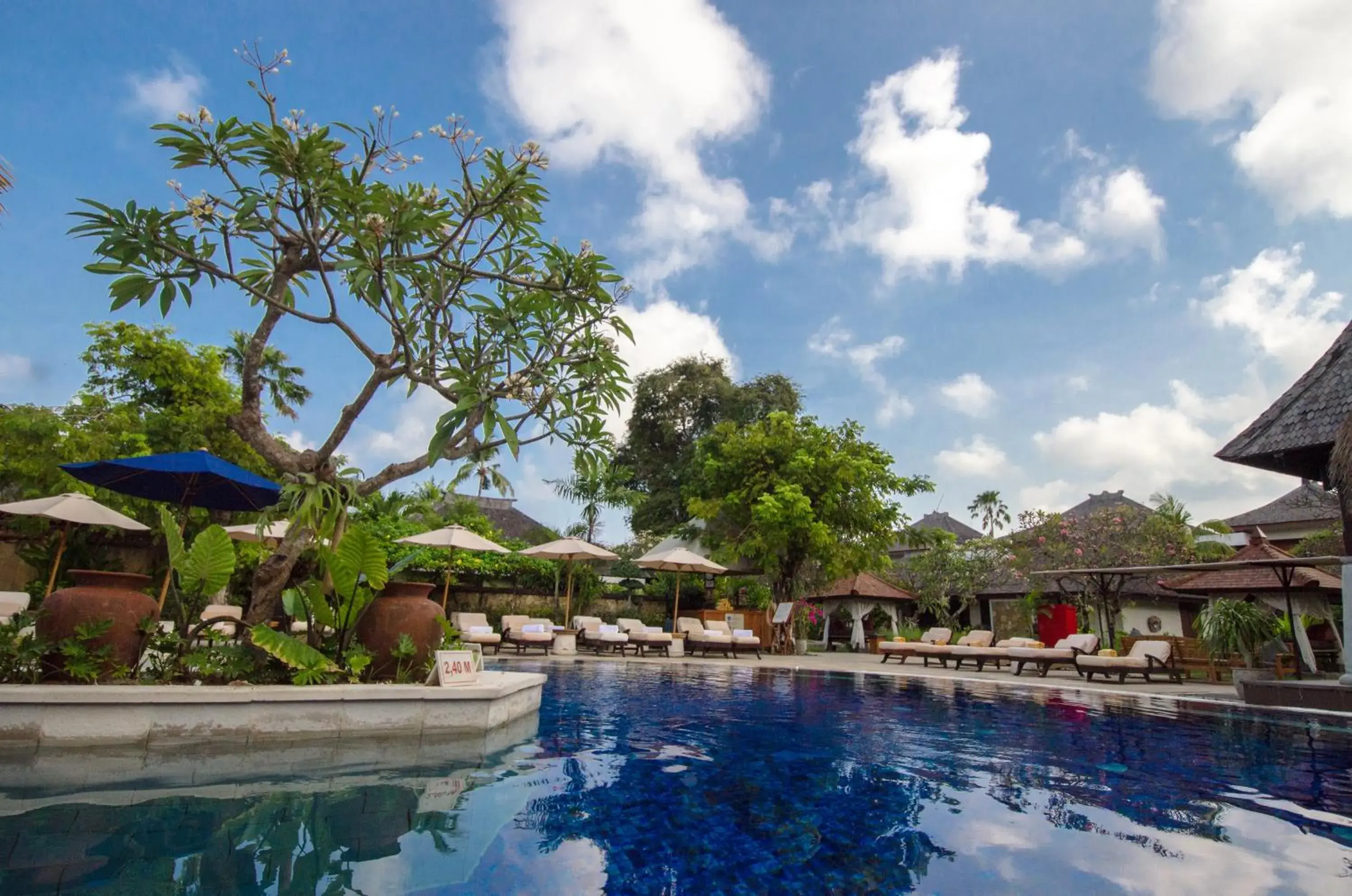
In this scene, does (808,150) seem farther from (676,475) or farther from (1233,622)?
(676,475)

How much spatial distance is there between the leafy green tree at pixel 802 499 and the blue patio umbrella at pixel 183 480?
47.4 ft

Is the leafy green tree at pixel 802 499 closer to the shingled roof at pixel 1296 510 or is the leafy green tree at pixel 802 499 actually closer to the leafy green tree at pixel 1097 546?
the leafy green tree at pixel 1097 546

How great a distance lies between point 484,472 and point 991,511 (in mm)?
61548

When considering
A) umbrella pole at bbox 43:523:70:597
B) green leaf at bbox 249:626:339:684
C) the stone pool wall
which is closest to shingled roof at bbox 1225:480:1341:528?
the stone pool wall

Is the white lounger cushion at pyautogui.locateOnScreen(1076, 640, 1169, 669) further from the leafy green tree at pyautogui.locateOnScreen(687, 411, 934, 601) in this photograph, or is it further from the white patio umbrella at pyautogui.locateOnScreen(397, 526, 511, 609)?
the white patio umbrella at pyautogui.locateOnScreen(397, 526, 511, 609)

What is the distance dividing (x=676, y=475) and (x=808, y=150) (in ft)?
62.8

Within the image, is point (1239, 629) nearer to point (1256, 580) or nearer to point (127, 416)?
point (1256, 580)

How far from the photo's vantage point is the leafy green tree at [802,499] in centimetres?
2119

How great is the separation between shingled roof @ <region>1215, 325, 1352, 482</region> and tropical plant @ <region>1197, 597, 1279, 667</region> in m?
4.56

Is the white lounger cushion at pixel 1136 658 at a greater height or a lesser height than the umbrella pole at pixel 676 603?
lesser

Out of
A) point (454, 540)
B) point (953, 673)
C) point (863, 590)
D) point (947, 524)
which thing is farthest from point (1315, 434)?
point (947, 524)

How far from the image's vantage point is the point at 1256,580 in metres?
15.1

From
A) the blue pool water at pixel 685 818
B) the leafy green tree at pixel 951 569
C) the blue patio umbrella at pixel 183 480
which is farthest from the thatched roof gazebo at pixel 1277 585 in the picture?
the blue patio umbrella at pixel 183 480

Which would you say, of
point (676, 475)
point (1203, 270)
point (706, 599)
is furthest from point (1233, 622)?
point (676, 475)
